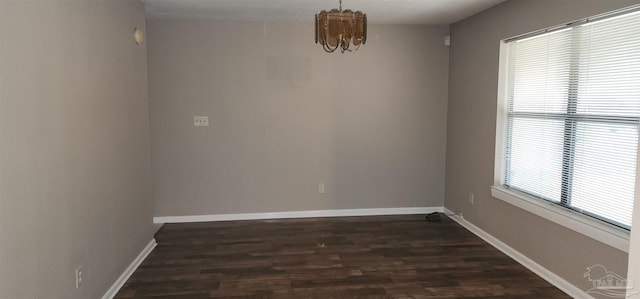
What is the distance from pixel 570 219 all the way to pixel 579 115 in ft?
2.53

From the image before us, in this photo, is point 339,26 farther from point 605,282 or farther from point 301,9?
point 605,282

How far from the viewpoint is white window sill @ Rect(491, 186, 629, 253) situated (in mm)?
2574

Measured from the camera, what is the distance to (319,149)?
4883 millimetres

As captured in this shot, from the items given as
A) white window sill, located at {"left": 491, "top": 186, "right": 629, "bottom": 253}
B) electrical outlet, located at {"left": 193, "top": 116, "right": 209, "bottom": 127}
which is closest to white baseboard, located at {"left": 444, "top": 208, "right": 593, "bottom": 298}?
white window sill, located at {"left": 491, "top": 186, "right": 629, "bottom": 253}

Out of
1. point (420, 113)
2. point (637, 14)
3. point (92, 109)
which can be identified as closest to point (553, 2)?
point (637, 14)

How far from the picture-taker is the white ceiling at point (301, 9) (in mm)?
3703

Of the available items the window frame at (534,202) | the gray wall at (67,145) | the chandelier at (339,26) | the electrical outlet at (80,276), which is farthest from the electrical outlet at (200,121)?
the window frame at (534,202)

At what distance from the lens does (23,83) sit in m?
1.90

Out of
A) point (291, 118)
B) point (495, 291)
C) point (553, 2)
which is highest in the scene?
point (553, 2)

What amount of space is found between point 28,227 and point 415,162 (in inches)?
161

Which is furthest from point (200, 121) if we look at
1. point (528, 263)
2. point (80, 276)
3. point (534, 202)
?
point (528, 263)

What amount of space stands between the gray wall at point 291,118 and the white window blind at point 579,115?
53.3 inches

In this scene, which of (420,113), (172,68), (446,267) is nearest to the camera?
(446,267)

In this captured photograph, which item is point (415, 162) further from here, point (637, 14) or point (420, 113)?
point (637, 14)
